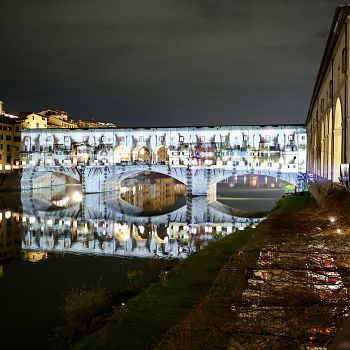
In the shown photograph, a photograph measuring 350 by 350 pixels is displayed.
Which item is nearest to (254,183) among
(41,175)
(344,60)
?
(41,175)

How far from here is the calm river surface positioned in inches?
720

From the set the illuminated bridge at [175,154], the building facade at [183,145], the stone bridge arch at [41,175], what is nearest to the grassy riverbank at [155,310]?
the illuminated bridge at [175,154]

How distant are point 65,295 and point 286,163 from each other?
66.8 meters

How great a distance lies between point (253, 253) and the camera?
1650cm

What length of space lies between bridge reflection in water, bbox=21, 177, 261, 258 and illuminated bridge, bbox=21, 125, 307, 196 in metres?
10.9

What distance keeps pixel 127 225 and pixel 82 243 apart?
10727mm

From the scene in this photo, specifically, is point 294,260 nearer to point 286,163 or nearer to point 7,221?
point 7,221

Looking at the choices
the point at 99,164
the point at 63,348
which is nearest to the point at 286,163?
the point at 99,164

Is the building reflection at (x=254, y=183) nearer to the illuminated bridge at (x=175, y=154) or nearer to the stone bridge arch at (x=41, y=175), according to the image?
the illuminated bridge at (x=175, y=154)

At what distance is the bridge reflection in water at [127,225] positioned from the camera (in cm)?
3262

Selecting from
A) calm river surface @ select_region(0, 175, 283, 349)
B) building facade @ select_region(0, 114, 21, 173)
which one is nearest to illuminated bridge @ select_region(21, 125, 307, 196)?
building facade @ select_region(0, 114, 21, 173)

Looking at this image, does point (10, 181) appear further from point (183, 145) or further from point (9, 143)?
point (183, 145)

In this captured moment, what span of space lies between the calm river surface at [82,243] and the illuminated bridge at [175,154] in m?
9.23

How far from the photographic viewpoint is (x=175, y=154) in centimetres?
8625
